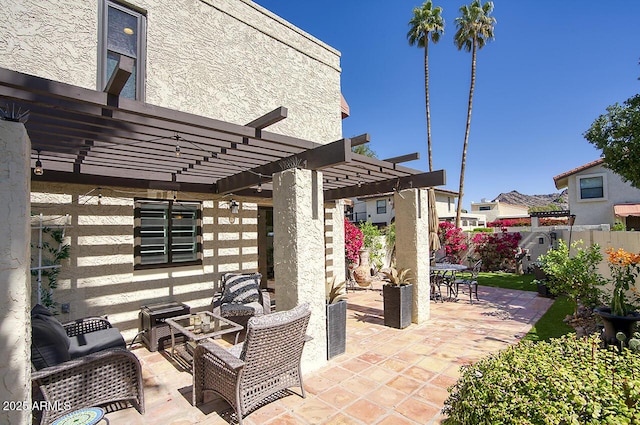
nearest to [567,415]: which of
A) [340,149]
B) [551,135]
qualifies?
[340,149]

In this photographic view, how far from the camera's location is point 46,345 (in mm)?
3727

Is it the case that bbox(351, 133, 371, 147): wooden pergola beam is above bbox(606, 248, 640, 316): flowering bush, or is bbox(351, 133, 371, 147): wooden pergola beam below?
above

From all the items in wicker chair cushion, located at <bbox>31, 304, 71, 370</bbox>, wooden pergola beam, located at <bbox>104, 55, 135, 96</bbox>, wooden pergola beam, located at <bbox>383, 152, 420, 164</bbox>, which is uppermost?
wooden pergola beam, located at <bbox>104, 55, 135, 96</bbox>

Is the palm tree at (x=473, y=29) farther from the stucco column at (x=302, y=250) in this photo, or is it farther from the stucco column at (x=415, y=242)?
the stucco column at (x=302, y=250)

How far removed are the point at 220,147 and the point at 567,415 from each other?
4.85 meters

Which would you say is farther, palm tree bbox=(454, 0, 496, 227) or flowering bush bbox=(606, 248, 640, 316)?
palm tree bbox=(454, 0, 496, 227)

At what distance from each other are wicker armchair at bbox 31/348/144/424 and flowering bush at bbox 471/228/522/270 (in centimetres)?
1657

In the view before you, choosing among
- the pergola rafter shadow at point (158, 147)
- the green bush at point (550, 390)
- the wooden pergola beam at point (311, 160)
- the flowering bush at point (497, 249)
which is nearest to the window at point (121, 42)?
the pergola rafter shadow at point (158, 147)

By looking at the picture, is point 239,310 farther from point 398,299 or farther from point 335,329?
point 398,299

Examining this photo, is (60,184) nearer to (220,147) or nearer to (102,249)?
(102,249)

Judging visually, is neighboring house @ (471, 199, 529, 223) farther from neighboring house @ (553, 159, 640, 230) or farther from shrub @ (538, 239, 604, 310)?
shrub @ (538, 239, 604, 310)

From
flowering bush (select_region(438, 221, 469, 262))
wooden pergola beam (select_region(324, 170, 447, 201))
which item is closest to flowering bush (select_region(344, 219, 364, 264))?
wooden pergola beam (select_region(324, 170, 447, 201))

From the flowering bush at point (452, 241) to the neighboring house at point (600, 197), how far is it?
10.7 metres

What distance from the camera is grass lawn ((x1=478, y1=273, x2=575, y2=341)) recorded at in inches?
261
